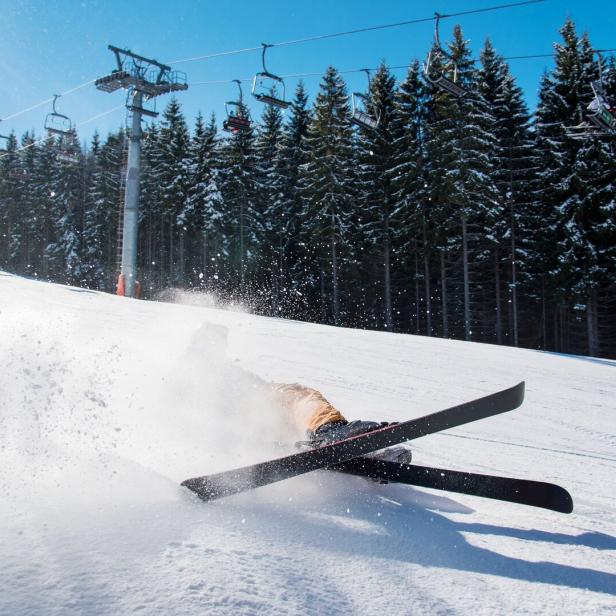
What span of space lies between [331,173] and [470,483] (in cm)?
2610

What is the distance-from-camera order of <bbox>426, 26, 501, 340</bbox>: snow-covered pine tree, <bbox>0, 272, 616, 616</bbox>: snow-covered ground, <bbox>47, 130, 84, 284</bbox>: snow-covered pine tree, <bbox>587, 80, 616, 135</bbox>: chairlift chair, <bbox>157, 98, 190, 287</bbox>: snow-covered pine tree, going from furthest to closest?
<bbox>47, 130, 84, 284</bbox>: snow-covered pine tree → <bbox>157, 98, 190, 287</bbox>: snow-covered pine tree → <bbox>426, 26, 501, 340</bbox>: snow-covered pine tree → <bbox>587, 80, 616, 135</bbox>: chairlift chair → <bbox>0, 272, 616, 616</bbox>: snow-covered ground

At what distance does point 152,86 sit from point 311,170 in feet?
31.8

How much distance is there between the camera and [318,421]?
3.57 metres

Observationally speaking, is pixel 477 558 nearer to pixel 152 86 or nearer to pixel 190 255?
pixel 152 86

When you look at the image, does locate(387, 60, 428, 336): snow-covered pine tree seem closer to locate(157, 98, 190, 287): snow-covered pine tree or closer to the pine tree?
the pine tree

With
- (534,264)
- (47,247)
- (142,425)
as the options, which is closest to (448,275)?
(534,264)

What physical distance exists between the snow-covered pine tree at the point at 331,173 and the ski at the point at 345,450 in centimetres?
2433

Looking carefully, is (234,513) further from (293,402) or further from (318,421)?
(293,402)

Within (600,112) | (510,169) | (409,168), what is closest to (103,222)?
(409,168)

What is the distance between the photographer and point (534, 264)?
2517cm

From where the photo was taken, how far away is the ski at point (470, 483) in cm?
261

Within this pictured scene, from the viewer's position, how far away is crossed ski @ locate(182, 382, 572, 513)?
2561 mm

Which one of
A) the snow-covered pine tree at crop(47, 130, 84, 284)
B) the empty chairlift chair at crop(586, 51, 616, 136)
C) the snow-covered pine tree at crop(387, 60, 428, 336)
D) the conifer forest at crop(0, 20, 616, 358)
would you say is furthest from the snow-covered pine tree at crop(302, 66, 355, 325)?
the snow-covered pine tree at crop(47, 130, 84, 284)

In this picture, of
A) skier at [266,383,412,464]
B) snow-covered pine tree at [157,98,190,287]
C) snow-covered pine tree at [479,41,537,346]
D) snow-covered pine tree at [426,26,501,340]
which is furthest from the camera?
snow-covered pine tree at [157,98,190,287]
